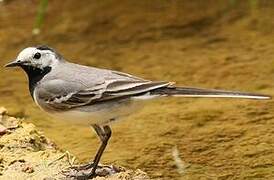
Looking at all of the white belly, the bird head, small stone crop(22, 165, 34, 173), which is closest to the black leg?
the white belly

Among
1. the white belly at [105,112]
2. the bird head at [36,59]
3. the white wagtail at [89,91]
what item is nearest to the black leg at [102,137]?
the white wagtail at [89,91]

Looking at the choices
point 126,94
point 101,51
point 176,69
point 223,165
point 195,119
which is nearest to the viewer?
point 126,94

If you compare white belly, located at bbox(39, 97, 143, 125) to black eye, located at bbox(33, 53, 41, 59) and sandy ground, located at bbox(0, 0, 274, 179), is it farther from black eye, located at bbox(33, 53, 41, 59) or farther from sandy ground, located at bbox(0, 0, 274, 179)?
sandy ground, located at bbox(0, 0, 274, 179)

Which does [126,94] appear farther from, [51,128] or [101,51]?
[101,51]

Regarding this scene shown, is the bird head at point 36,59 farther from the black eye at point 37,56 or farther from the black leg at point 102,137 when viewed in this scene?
the black leg at point 102,137

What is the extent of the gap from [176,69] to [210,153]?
6.99 feet

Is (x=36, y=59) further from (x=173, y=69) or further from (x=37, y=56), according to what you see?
(x=173, y=69)

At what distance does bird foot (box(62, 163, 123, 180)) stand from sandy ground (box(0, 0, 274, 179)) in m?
0.36

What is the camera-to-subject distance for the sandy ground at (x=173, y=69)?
676 centimetres

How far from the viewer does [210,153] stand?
6.75m

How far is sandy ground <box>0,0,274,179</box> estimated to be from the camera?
6758 millimetres

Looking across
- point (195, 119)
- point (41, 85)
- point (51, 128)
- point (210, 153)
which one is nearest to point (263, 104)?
point (195, 119)

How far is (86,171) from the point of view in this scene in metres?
6.25

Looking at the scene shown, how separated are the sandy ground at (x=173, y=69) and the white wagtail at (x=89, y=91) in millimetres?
717
